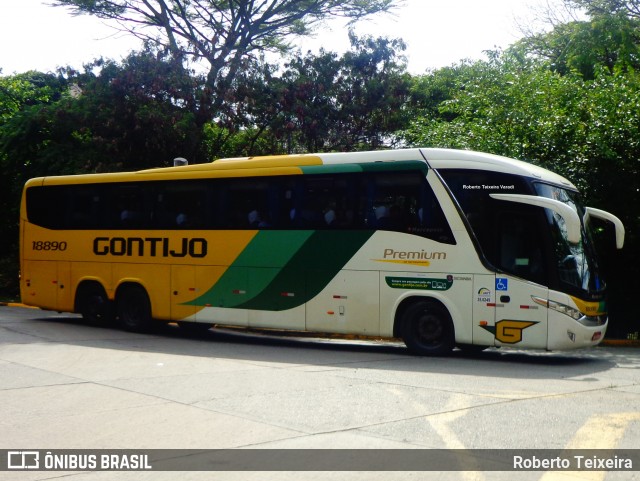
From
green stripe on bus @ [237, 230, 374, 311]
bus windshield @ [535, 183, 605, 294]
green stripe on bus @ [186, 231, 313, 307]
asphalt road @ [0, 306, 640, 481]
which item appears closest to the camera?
asphalt road @ [0, 306, 640, 481]

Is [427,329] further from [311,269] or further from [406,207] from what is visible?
[311,269]

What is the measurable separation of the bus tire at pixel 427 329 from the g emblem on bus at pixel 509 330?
79cm

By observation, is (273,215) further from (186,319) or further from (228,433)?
(228,433)

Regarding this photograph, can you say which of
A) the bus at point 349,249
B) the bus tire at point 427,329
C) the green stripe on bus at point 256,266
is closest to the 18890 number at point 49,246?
the bus at point 349,249

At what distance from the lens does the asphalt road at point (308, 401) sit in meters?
7.39

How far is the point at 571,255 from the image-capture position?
13375 millimetres

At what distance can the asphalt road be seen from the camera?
7387 millimetres

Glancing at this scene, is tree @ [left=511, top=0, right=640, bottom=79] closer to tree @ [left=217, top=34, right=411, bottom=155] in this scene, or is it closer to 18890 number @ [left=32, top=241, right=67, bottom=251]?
tree @ [left=217, top=34, right=411, bottom=155]

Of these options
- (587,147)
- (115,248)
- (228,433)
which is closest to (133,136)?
(115,248)

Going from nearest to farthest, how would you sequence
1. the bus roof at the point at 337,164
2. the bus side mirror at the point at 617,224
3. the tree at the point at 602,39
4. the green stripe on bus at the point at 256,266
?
the bus roof at the point at 337,164 < the bus side mirror at the point at 617,224 < the green stripe on bus at the point at 256,266 < the tree at the point at 602,39

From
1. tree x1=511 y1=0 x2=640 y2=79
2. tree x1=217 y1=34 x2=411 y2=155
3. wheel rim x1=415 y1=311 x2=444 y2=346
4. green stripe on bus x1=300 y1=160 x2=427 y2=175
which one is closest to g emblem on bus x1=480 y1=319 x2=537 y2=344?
wheel rim x1=415 y1=311 x2=444 y2=346

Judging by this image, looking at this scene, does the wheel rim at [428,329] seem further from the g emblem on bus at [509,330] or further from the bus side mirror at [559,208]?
the bus side mirror at [559,208]

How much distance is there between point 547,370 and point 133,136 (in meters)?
16.1

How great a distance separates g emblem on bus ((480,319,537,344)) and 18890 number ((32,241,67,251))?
10336 mm
